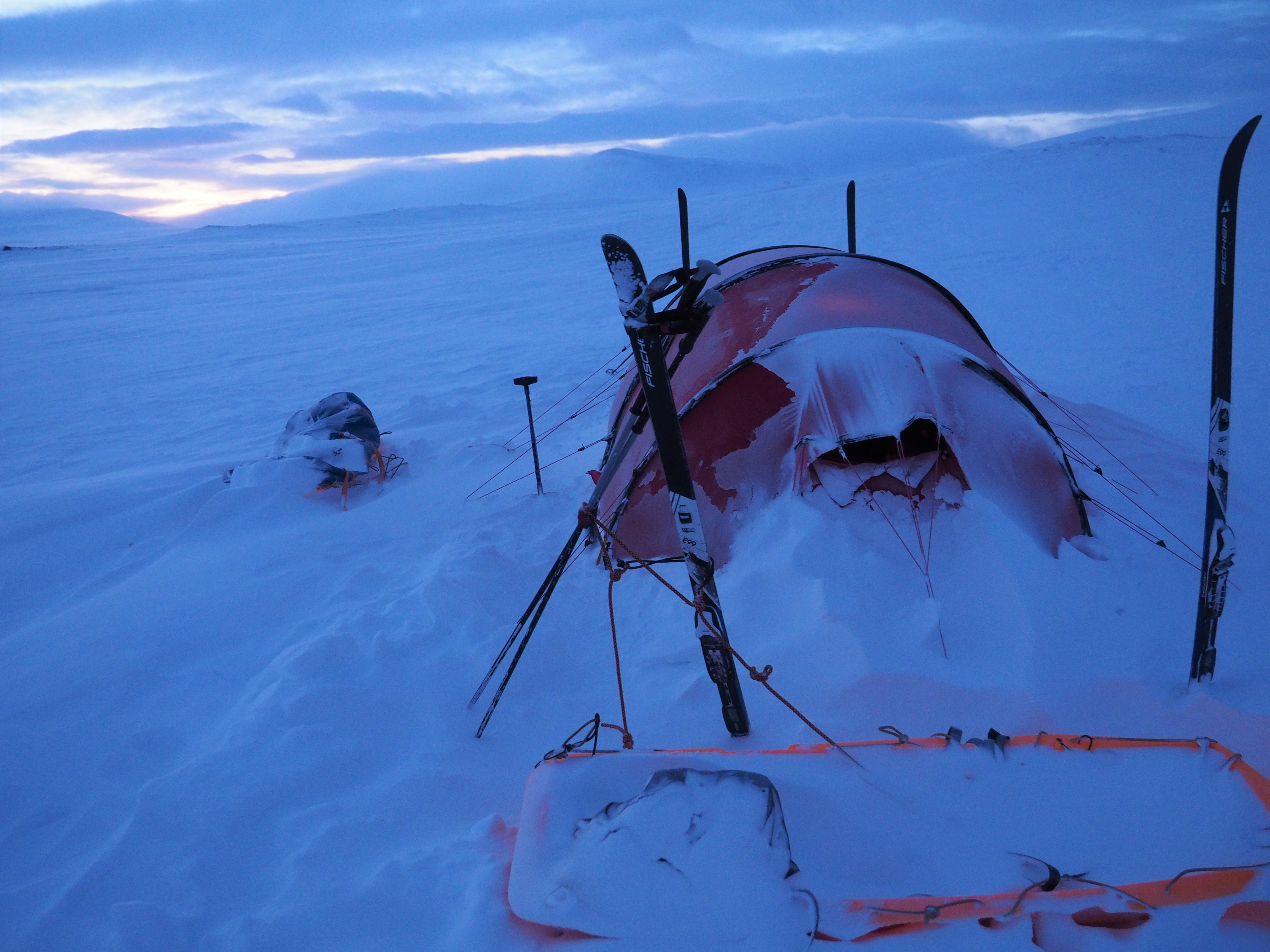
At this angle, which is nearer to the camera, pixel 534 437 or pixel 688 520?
pixel 688 520

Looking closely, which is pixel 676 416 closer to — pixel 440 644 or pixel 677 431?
pixel 677 431

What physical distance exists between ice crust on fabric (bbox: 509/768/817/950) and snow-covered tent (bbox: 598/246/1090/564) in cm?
168

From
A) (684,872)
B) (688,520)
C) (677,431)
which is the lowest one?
(684,872)

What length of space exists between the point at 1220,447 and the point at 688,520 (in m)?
1.95

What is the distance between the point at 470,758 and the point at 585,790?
2.41 feet

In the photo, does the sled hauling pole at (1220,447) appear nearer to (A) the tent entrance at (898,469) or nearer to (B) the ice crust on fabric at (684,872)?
(A) the tent entrance at (898,469)

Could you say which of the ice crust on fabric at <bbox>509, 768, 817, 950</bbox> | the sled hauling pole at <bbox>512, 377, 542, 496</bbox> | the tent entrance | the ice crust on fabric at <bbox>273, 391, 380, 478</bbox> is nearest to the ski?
the ice crust on fabric at <bbox>509, 768, 817, 950</bbox>

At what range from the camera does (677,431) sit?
239cm

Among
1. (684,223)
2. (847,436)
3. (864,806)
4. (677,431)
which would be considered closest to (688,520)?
(677,431)

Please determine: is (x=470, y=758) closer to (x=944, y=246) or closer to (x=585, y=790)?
(x=585, y=790)

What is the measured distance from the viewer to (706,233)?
16.4 meters

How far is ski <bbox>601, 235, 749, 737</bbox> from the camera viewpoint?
2236 millimetres

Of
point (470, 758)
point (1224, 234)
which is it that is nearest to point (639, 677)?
point (470, 758)

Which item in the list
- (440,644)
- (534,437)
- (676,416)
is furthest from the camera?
(534,437)
